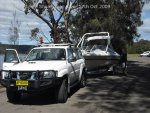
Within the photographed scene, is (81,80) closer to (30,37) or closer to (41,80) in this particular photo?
(41,80)

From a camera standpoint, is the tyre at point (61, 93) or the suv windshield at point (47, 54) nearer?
the tyre at point (61, 93)

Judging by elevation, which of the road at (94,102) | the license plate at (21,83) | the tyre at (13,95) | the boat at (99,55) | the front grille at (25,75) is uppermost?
the boat at (99,55)

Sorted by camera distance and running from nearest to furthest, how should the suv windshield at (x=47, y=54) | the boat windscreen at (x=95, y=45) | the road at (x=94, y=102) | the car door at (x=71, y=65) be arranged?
the road at (x=94, y=102) < the car door at (x=71, y=65) < the suv windshield at (x=47, y=54) < the boat windscreen at (x=95, y=45)

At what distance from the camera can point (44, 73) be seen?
411 inches

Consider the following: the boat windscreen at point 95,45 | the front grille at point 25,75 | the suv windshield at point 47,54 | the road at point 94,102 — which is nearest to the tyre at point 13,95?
the road at point 94,102

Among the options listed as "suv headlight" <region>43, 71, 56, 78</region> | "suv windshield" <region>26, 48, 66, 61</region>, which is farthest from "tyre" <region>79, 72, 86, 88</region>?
"suv headlight" <region>43, 71, 56, 78</region>

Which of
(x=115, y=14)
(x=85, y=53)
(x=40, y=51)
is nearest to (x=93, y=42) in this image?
(x=85, y=53)

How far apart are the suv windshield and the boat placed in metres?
5.76

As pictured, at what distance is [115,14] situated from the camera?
35.0 metres

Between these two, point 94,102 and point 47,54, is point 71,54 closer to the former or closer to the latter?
point 47,54

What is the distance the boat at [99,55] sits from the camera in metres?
18.2

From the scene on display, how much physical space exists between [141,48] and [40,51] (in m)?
103

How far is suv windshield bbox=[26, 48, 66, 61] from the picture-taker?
12.0 metres

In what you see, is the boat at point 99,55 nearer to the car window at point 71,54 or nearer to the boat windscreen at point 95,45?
the boat windscreen at point 95,45
